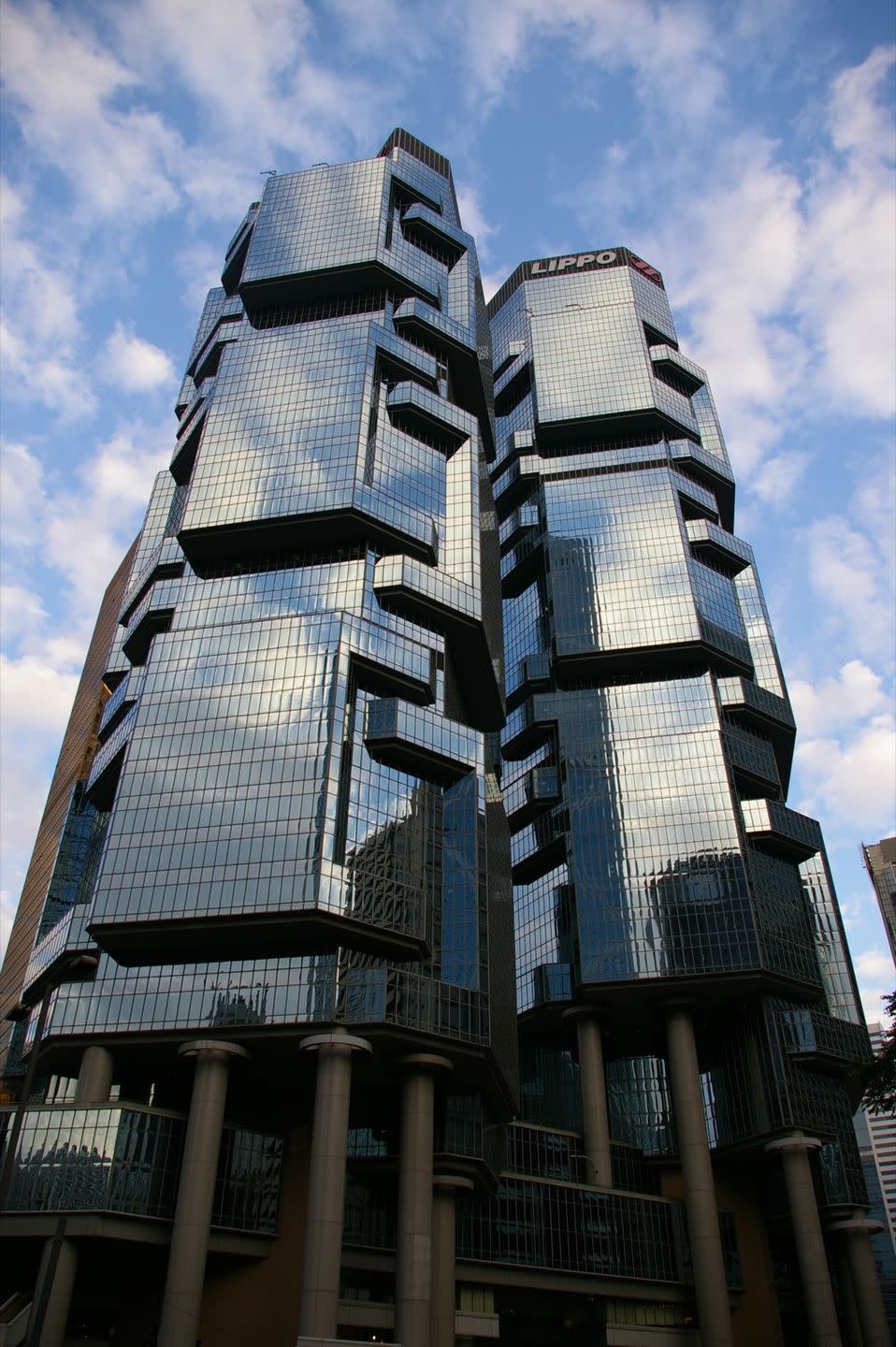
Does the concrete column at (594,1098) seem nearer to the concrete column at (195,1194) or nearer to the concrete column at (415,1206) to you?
the concrete column at (415,1206)

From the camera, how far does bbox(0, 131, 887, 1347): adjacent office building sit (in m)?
68.5

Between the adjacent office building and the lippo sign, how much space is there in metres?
22.5

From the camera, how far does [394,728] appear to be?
79625 mm

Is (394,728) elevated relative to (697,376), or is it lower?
lower

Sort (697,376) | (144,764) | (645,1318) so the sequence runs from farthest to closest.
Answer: (697,376), (645,1318), (144,764)

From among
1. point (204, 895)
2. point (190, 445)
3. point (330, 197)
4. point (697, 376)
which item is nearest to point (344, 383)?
point (190, 445)

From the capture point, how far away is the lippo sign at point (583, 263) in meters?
153

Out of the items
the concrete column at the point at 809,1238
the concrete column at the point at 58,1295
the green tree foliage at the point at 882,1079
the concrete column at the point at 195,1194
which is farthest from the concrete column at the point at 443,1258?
the green tree foliage at the point at 882,1079

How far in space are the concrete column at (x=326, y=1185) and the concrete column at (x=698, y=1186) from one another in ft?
103

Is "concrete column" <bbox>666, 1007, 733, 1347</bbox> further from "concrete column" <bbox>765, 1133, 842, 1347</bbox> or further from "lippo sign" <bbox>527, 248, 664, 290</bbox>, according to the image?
"lippo sign" <bbox>527, 248, 664, 290</bbox>

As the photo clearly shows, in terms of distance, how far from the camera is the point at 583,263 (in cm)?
15462

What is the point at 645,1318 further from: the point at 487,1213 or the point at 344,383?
the point at 344,383

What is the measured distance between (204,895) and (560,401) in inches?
3453

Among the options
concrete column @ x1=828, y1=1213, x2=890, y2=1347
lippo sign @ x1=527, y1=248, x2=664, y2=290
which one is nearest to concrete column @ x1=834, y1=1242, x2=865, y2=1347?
concrete column @ x1=828, y1=1213, x2=890, y2=1347
